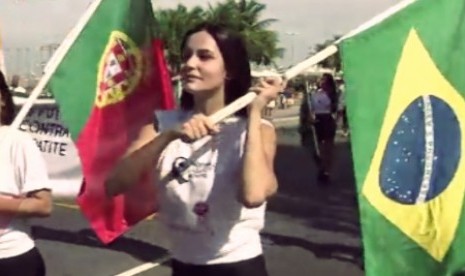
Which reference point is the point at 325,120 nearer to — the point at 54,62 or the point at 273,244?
the point at 273,244

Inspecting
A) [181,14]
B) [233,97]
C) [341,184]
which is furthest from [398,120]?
[181,14]

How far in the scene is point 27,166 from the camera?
3846mm

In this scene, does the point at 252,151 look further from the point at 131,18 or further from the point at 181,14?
the point at 181,14

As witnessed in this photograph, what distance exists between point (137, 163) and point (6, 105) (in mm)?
917

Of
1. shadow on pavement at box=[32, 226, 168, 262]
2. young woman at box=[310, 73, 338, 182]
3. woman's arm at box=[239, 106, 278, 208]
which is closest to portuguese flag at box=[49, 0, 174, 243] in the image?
woman's arm at box=[239, 106, 278, 208]

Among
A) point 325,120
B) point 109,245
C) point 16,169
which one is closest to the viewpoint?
point 16,169

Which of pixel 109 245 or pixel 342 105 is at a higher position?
pixel 342 105

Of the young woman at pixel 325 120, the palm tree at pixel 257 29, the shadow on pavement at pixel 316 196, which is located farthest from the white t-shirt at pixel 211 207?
the palm tree at pixel 257 29

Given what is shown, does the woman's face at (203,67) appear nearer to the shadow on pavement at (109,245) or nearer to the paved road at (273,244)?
the paved road at (273,244)

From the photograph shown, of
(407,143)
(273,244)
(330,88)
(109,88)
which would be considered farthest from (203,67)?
(330,88)

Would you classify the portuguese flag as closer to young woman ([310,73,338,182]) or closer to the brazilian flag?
the brazilian flag

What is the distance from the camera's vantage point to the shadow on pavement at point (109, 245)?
29.4 ft

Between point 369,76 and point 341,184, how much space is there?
11708 mm

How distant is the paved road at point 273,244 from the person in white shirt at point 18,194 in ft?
14.0
